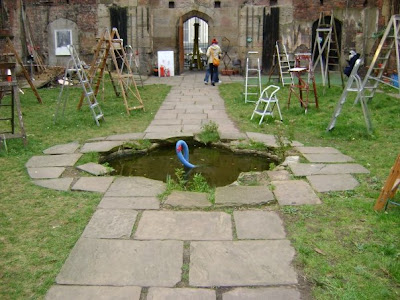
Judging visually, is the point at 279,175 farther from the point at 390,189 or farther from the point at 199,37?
the point at 199,37

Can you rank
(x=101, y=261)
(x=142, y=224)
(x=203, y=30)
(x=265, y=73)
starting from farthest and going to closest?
1. (x=203, y=30)
2. (x=265, y=73)
3. (x=142, y=224)
4. (x=101, y=261)

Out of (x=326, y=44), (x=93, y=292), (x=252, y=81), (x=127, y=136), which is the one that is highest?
(x=326, y=44)

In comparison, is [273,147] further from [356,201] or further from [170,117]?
[170,117]

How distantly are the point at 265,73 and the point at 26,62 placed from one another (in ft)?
30.1

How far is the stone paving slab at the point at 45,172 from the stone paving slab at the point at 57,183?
0.16 m

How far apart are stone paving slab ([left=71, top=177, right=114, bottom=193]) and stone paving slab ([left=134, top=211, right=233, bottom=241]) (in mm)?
904

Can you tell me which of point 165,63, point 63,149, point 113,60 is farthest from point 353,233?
point 165,63

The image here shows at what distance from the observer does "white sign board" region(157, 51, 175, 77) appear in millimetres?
17641

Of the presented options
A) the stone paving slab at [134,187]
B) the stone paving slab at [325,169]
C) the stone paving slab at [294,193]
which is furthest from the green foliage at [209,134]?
the stone paving slab at [294,193]

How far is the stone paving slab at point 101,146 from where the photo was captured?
21.7 feet

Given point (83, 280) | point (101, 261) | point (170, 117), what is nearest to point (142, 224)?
point (101, 261)

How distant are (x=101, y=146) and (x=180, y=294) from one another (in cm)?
421

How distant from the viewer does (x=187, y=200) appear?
459 cm

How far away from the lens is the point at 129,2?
1716 cm
